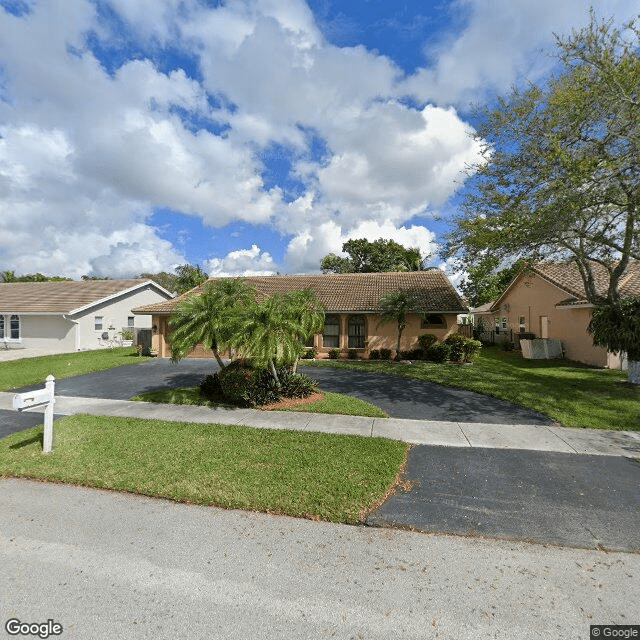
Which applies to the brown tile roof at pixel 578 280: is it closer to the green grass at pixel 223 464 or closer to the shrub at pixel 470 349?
the shrub at pixel 470 349

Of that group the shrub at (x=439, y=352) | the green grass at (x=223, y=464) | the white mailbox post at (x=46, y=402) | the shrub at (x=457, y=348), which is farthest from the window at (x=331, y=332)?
the white mailbox post at (x=46, y=402)

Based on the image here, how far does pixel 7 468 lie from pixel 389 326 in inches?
632

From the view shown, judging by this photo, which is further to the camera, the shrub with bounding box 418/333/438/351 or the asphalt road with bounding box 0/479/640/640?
the shrub with bounding box 418/333/438/351

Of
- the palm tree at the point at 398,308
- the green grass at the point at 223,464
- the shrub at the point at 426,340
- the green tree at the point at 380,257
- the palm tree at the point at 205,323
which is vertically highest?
the green tree at the point at 380,257

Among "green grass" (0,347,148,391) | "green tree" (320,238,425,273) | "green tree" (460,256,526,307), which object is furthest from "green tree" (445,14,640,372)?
"green tree" (320,238,425,273)

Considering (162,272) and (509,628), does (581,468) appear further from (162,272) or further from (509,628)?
(162,272)

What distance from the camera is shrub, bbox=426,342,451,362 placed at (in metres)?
17.0

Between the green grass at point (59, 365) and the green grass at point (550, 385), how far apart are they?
10.3 meters

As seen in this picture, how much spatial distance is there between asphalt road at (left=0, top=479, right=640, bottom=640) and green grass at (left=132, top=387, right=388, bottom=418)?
472cm

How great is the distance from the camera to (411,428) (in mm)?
7703

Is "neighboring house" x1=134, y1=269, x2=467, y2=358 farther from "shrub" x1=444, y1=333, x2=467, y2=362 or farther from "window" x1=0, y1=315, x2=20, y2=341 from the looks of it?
"window" x1=0, y1=315, x2=20, y2=341

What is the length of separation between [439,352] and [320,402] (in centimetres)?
950

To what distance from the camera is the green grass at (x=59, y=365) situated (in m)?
13.2

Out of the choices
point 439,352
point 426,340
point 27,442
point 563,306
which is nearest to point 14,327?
point 27,442
